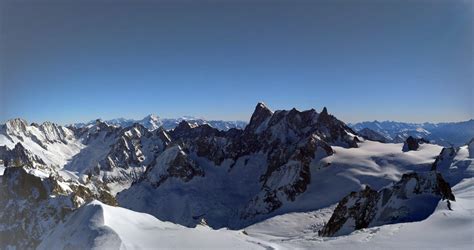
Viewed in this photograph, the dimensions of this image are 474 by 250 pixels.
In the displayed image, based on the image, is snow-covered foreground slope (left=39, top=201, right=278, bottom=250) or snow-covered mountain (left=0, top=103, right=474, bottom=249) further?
snow-covered mountain (left=0, top=103, right=474, bottom=249)

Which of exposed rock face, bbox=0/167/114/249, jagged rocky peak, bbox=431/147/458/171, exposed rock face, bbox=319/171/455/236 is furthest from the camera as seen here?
jagged rocky peak, bbox=431/147/458/171

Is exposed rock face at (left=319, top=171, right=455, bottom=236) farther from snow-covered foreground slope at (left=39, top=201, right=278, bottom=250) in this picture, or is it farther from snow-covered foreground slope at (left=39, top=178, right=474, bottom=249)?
snow-covered foreground slope at (left=39, top=201, right=278, bottom=250)

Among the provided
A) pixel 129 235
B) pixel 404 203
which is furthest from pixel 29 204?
pixel 404 203

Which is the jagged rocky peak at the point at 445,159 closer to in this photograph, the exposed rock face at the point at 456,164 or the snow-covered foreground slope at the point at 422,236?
the exposed rock face at the point at 456,164

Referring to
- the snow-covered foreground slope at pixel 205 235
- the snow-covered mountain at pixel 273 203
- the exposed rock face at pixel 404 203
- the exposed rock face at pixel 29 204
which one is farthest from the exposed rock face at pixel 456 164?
the exposed rock face at pixel 29 204

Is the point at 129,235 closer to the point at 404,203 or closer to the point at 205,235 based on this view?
the point at 205,235

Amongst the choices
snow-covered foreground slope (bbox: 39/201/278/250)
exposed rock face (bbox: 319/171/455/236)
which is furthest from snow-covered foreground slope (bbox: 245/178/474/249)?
snow-covered foreground slope (bbox: 39/201/278/250)

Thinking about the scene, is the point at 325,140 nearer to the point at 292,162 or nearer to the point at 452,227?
the point at 292,162
